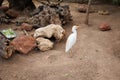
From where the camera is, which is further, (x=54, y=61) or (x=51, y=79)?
(x=54, y=61)

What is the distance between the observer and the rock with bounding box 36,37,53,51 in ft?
20.4

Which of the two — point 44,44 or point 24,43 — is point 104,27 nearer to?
point 44,44

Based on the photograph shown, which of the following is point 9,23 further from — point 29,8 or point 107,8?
point 107,8

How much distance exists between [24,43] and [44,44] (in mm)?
456

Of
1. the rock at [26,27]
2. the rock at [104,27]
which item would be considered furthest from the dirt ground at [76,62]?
the rock at [26,27]

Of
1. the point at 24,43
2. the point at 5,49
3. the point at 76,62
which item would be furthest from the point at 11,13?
the point at 76,62

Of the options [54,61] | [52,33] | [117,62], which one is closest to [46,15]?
[52,33]

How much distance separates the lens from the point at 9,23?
7.99m

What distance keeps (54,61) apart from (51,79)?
0.73 m

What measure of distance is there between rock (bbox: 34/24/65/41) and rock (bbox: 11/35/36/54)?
1.10 ft

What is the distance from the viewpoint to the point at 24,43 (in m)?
6.16

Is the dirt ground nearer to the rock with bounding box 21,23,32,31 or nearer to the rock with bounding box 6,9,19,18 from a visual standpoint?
the rock with bounding box 21,23,32,31

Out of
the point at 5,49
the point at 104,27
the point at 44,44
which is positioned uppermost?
the point at 5,49

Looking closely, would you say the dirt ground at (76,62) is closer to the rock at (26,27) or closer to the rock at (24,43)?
the rock at (24,43)
